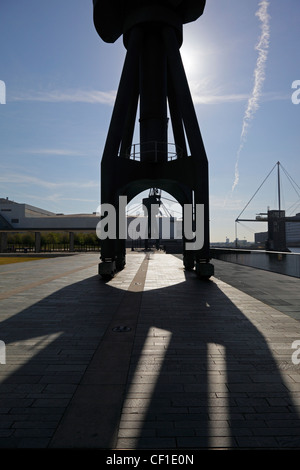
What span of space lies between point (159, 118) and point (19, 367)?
15.3 meters

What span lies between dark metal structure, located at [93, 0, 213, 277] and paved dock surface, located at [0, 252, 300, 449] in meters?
6.06

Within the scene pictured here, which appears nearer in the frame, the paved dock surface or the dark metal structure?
the paved dock surface

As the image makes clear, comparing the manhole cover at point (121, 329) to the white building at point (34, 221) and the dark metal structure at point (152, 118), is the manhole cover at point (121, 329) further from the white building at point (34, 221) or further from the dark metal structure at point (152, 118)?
the white building at point (34, 221)

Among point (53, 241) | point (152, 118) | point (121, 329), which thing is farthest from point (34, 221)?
point (121, 329)

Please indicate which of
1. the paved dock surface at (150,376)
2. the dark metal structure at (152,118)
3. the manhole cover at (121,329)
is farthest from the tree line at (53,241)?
the manhole cover at (121,329)

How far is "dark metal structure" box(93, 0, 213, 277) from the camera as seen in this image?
13.1 metres

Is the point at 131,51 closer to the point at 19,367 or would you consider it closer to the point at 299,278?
the point at 299,278

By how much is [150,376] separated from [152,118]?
15319 mm

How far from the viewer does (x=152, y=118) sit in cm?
1622

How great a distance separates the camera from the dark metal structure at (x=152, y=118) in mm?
13070

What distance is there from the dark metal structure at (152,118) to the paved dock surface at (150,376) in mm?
6060

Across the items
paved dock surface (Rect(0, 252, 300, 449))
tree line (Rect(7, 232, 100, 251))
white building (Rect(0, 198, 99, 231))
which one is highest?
white building (Rect(0, 198, 99, 231))

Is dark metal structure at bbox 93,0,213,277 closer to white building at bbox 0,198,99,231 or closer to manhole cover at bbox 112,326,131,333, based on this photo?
manhole cover at bbox 112,326,131,333

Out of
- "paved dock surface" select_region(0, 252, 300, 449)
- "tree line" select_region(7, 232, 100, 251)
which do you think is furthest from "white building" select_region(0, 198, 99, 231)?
"paved dock surface" select_region(0, 252, 300, 449)
